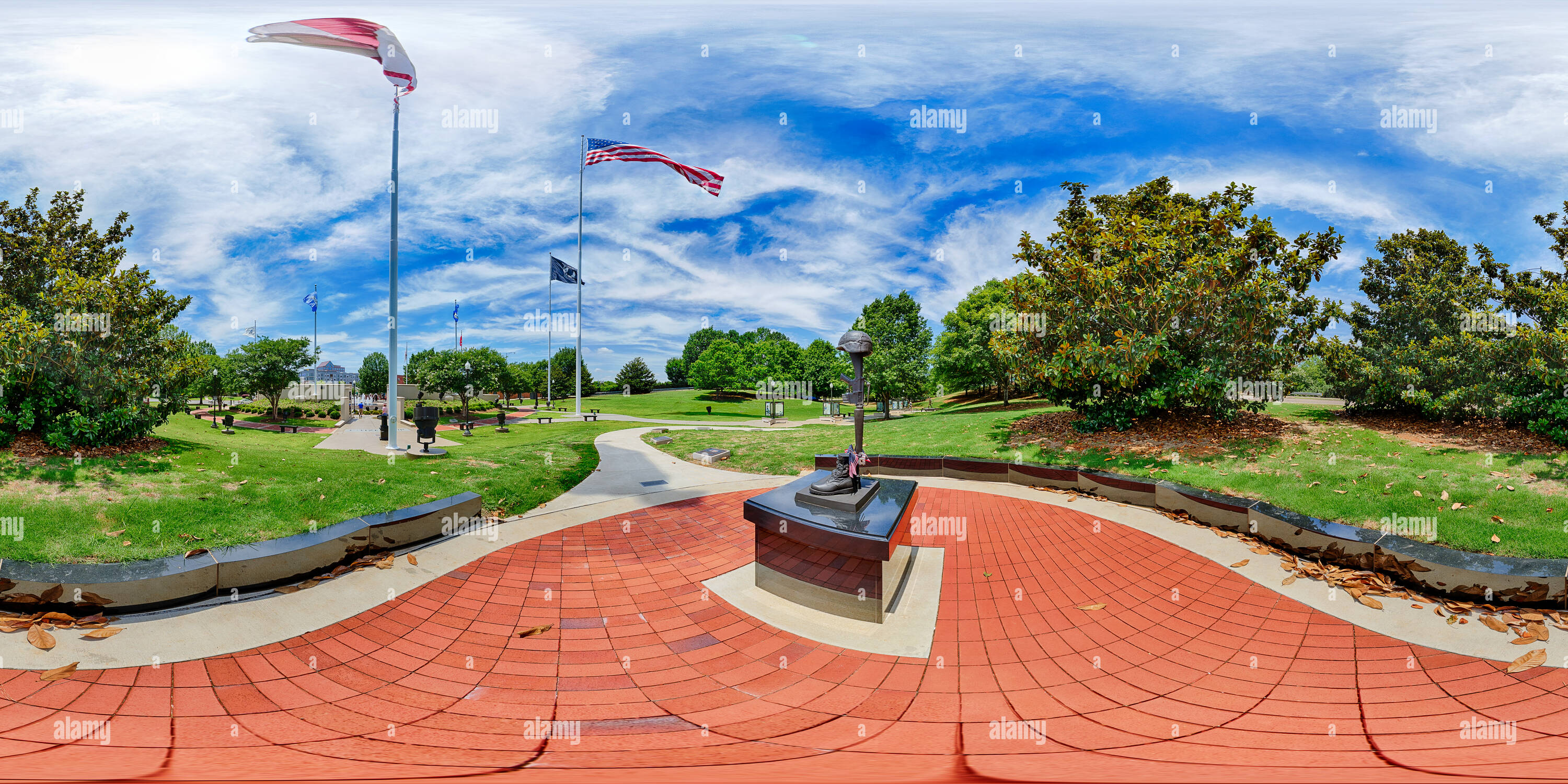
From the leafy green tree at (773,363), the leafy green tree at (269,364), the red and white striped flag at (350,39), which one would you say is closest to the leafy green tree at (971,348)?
the leafy green tree at (773,363)

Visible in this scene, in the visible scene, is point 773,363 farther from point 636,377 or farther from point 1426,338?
point 1426,338

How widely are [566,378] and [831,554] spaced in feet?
251

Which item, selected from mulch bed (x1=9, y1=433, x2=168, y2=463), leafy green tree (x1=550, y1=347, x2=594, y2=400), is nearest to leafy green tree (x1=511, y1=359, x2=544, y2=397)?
leafy green tree (x1=550, y1=347, x2=594, y2=400)

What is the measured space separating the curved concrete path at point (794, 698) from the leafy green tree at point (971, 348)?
22.2m

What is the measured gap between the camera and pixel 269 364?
1479 inches

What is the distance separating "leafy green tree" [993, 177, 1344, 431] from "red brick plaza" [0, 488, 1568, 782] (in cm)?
836

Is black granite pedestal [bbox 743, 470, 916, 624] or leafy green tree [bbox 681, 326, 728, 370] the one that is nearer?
black granite pedestal [bbox 743, 470, 916, 624]

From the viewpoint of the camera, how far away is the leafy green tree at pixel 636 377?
281 ft

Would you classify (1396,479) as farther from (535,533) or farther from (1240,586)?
(535,533)

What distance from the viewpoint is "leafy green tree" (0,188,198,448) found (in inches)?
346

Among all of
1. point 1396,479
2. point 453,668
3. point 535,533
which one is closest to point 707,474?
point 535,533

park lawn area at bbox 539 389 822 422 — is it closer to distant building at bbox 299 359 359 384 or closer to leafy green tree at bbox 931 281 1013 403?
leafy green tree at bbox 931 281 1013 403

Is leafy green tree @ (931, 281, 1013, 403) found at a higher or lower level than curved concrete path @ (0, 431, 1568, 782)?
higher

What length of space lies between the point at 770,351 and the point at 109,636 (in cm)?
6137
